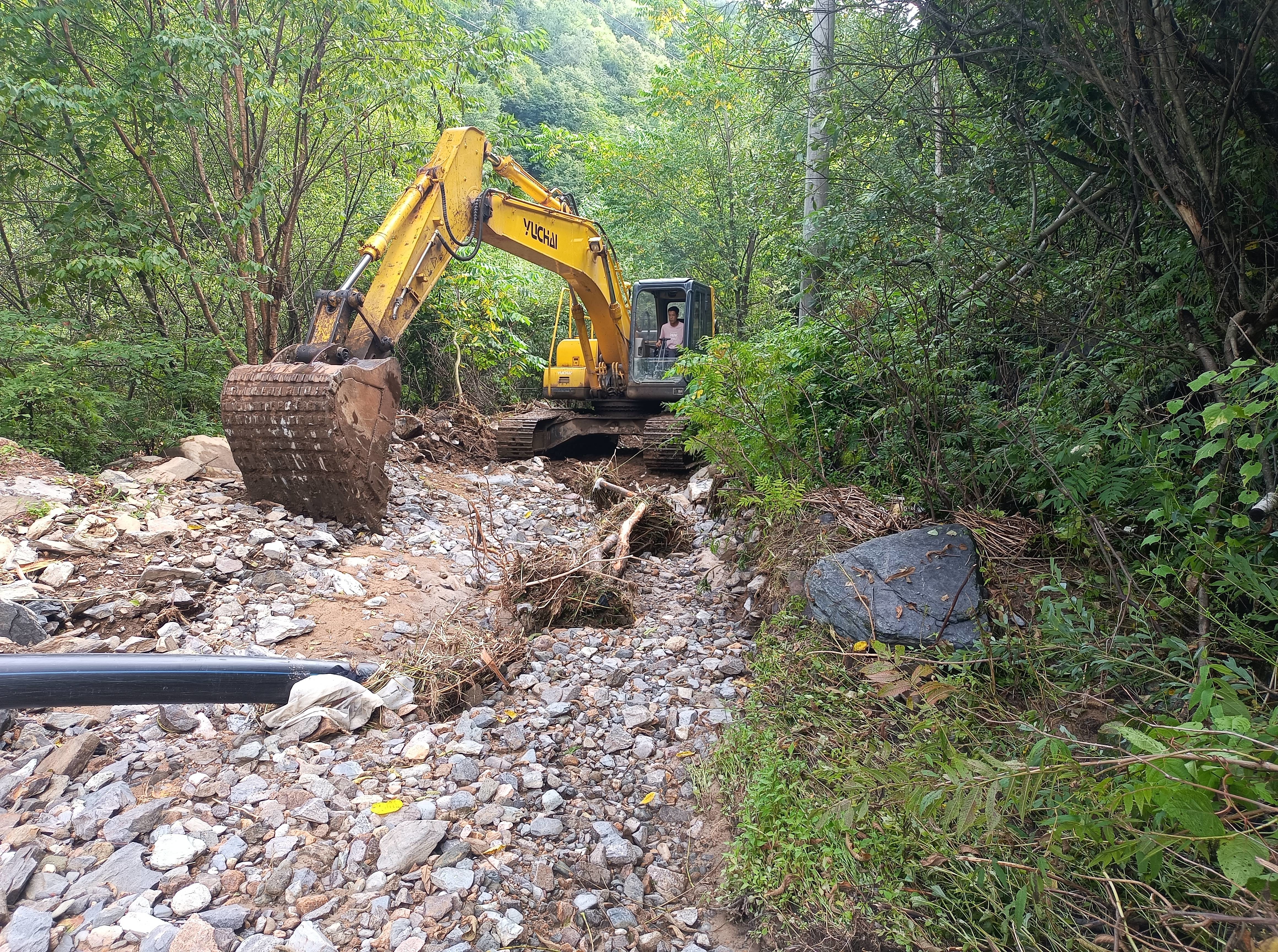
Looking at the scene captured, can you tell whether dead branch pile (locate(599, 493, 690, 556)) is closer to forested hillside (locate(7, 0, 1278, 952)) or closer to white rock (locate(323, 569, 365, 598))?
forested hillside (locate(7, 0, 1278, 952))

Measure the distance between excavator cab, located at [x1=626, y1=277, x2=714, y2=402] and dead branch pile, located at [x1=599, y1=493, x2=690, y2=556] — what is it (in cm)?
329

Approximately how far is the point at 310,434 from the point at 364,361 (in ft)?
2.60

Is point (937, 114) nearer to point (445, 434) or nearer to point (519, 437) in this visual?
point (519, 437)

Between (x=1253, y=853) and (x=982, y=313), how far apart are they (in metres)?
2.74

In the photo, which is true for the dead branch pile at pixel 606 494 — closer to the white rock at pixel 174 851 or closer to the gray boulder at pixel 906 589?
the gray boulder at pixel 906 589

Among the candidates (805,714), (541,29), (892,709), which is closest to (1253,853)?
(892,709)

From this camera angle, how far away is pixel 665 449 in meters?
8.10

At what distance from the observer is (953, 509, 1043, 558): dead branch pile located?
2.93 meters

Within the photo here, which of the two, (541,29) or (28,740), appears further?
(541,29)

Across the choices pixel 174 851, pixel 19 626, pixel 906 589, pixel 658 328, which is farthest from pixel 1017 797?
pixel 658 328

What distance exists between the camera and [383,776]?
8.61 feet

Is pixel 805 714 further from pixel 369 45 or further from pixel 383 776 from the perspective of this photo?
pixel 369 45

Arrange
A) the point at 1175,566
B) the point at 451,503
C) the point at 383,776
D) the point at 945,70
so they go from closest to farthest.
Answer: the point at 1175,566, the point at 383,776, the point at 945,70, the point at 451,503

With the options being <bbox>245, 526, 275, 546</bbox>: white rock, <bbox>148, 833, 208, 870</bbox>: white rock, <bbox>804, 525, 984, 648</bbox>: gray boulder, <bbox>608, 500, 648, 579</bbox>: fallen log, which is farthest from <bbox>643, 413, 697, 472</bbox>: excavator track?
<bbox>148, 833, 208, 870</bbox>: white rock
